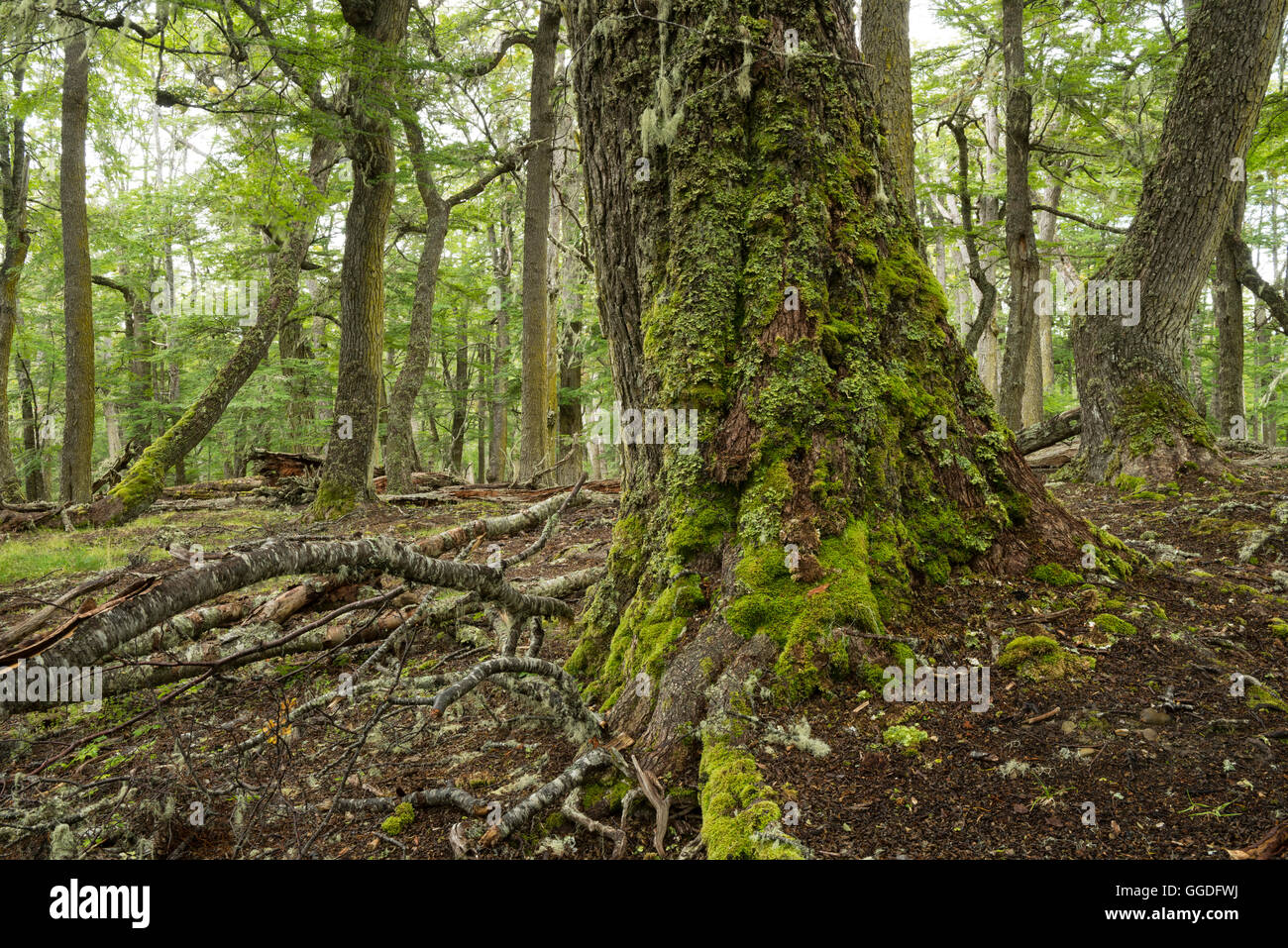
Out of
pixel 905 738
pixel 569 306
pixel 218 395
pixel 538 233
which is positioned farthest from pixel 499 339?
pixel 905 738

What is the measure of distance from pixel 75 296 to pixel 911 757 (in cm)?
1365

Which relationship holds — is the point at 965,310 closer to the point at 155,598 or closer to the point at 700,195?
the point at 700,195

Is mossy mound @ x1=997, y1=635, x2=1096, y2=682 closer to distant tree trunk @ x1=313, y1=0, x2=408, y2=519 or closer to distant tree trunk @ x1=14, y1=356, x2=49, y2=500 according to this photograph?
distant tree trunk @ x1=313, y1=0, x2=408, y2=519

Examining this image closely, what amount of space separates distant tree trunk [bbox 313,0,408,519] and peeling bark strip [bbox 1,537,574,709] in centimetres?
737

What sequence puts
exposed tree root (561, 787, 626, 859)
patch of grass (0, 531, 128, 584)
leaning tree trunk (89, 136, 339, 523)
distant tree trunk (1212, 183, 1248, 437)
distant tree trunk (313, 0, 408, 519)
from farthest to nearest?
distant tree trunk (1212, 183, 1248, 437), leaning tree trunk (89, 136, 339, 523), distant tree trunk (313, 0, 408, 519), patch of grass (0, 531, 128, 584), exposed tree root (561, 787, 626, 859)

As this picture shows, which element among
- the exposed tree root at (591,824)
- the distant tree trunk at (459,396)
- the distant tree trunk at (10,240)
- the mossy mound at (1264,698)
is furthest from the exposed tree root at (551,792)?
the distant tree trunk at (459,396)

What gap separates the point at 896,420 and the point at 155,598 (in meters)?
2.91

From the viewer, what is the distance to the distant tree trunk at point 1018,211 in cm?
971

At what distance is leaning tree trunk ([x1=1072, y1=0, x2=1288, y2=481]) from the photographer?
587cm

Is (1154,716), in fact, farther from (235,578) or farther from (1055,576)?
(235,578)

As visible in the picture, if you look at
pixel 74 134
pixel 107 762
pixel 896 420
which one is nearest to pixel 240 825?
pixel 107 762

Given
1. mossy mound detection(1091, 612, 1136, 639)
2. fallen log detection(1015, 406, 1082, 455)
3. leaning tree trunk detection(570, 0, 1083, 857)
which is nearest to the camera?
mossy mound detection(1091, 612, 1136, 639)

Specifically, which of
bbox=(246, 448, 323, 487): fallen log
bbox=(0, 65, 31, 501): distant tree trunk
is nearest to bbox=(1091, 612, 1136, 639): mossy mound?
bbox=(246, 448, 323, 487): fallen log

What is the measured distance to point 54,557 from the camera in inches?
307
